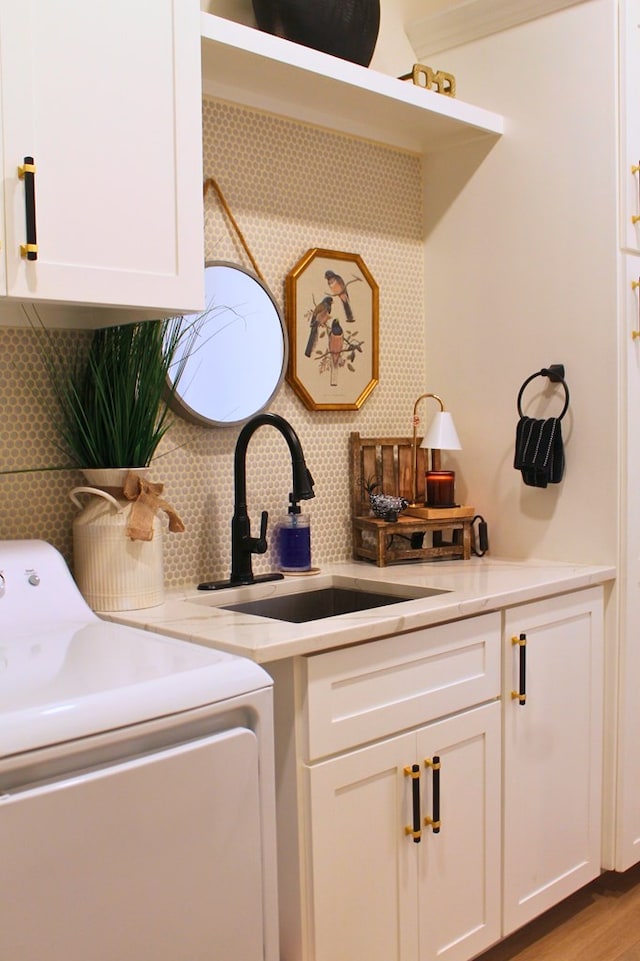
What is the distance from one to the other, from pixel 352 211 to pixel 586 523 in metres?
1.03

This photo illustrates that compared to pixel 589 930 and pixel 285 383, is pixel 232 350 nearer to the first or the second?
pixel 285 383

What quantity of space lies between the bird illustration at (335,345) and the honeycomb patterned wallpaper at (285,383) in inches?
4.1

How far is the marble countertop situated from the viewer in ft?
5.49

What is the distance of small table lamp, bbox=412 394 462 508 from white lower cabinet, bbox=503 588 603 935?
468 millimetres

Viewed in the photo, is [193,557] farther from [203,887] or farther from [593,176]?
[593,176]

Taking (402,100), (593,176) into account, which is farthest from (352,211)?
(593,176)

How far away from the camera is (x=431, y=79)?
100 inches

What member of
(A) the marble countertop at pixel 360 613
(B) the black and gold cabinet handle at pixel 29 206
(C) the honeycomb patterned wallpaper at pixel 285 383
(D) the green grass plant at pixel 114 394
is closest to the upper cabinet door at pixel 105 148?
(B) the black and gold cabinet handle at pixel 29 206

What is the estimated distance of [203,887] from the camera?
1.35 m

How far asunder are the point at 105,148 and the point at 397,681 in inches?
43.5

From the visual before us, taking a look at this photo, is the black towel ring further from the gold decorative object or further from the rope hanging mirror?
the gold decorative object

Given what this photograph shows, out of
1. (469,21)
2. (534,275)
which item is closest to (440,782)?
(534,275)

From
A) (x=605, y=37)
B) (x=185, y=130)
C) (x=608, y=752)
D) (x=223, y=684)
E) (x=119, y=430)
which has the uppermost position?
(x=605, y=37)

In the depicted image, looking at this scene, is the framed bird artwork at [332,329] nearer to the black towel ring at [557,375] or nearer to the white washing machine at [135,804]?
the black towel ring at [557,375]
